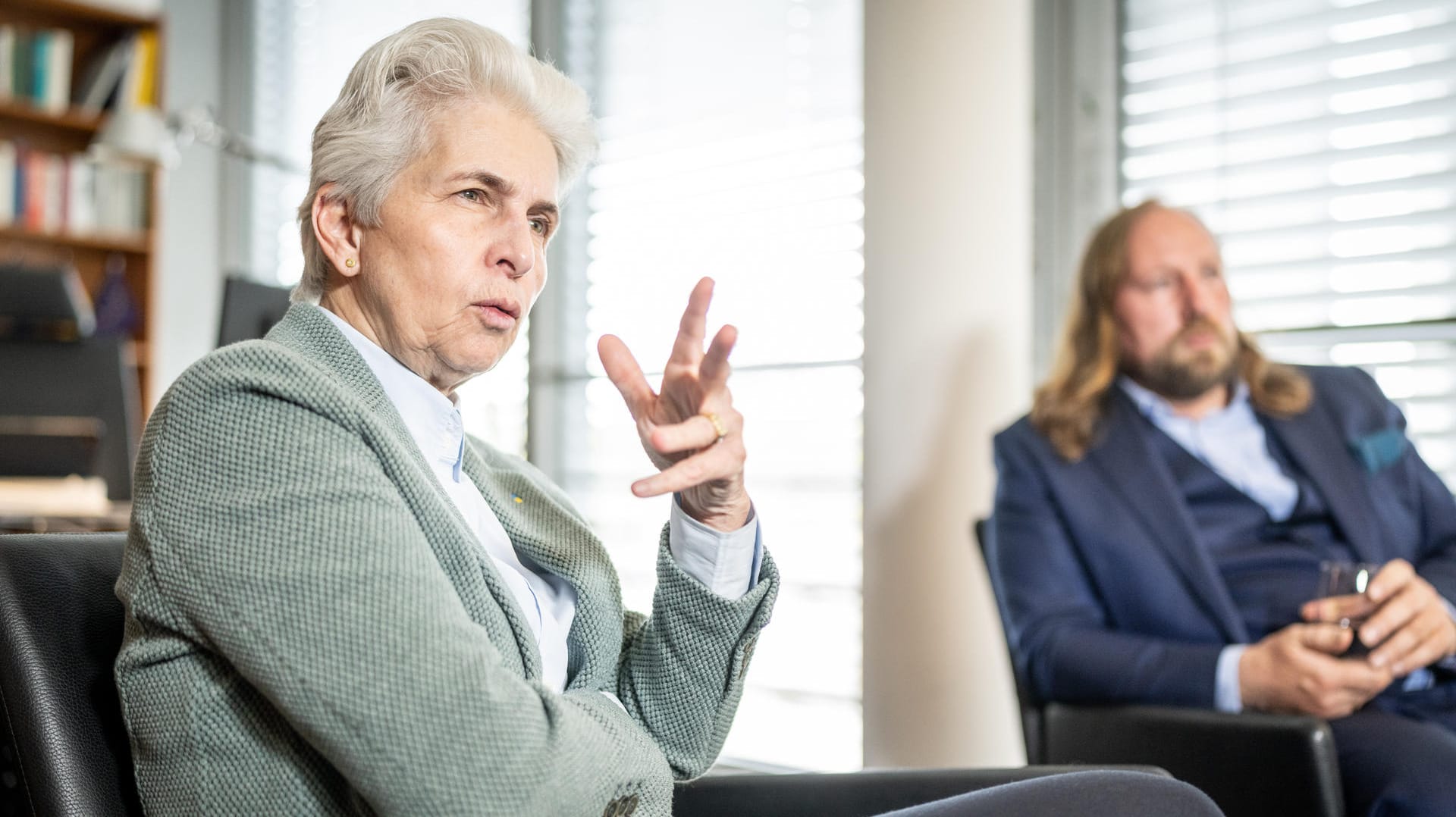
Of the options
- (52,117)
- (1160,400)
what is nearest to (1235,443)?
(1160,400)

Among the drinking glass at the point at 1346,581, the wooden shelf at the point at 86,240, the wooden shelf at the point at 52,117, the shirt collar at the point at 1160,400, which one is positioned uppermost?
the wooden shelf at the point at 52,117

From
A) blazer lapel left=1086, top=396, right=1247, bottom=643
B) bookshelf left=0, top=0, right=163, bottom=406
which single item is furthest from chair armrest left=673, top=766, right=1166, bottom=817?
bookshelf left=0, top=0, right=163, bottom=406

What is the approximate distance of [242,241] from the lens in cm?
500

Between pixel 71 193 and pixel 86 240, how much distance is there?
0.63ft

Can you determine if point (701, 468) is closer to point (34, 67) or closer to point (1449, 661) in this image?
point (1449, 661)

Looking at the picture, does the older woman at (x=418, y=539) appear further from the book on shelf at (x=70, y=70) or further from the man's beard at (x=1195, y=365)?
the book on shelf at (x=70, y=70)

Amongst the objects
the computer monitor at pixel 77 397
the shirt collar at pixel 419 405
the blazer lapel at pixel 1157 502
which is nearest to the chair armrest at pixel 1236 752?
the blazer lapel at pixel 1157 502

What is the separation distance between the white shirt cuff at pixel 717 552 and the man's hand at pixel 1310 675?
0.87m

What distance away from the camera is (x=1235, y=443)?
6.93 feet

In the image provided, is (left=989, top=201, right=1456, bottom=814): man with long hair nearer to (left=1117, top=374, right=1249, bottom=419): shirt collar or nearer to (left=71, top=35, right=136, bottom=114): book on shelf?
(left=1117, top=374, right=1249, bottom=419): shirt collar

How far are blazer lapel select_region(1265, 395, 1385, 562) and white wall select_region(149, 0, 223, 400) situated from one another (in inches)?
168

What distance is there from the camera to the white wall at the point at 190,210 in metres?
4.87

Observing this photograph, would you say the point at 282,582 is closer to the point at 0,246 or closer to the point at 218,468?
the point at 218,468

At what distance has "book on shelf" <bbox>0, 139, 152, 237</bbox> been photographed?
14.6 ft
